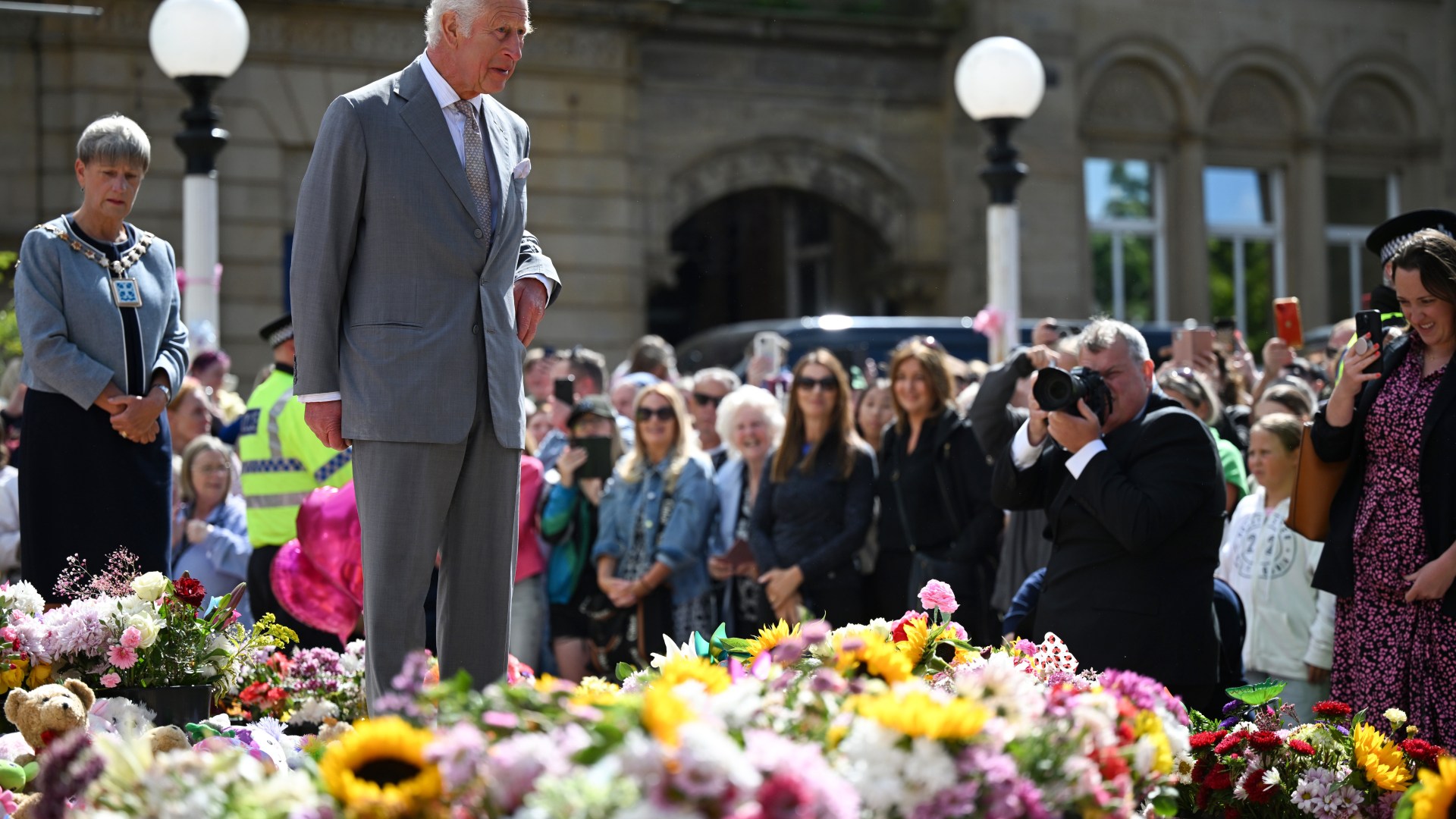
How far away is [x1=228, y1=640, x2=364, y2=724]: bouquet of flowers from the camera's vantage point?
5566mm

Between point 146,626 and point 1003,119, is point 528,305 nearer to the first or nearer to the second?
point 146,626

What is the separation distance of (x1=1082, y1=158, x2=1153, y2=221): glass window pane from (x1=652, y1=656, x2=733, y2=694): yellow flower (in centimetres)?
1747

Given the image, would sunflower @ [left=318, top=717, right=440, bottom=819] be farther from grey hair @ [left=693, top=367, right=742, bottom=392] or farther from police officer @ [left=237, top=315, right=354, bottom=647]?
grey hair @ [left=693, top=367, right=742, bottom=392]

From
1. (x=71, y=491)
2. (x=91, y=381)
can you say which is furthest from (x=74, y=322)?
(x=71, y=491)

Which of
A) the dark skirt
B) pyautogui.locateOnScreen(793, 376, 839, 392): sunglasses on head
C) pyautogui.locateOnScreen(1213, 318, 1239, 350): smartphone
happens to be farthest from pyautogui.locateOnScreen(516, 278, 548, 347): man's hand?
pyautogui.locateOnScreen(1213, 318, 1239, 350): smartphone

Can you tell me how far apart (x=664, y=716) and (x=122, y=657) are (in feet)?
8.85

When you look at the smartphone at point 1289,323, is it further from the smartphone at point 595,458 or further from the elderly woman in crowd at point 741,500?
the smartphone at point 595,458

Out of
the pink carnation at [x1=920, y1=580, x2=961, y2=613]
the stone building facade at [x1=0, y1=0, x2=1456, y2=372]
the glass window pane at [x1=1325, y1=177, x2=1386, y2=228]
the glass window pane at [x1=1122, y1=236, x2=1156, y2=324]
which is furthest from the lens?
the glass window pane at [x1=1325, y1=177, x2=1386, y2=228]

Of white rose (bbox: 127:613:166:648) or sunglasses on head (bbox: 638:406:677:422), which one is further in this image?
sunglasses on head (bbox: 638:406:677:422)

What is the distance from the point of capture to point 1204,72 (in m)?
19.7

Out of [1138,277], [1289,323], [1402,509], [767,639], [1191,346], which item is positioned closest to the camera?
[767,639]

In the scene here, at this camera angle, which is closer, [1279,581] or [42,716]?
[42,716]

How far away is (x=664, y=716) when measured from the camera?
2.36m

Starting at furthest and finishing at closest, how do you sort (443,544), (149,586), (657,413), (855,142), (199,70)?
1. (855,142)
2. (199,70)
3. (657,413)
4. (149,586)
5. (443,544)
